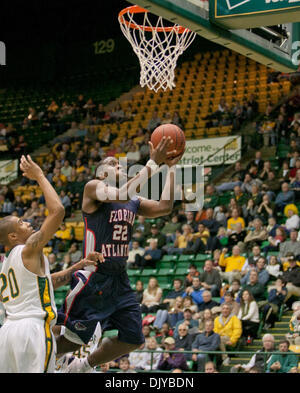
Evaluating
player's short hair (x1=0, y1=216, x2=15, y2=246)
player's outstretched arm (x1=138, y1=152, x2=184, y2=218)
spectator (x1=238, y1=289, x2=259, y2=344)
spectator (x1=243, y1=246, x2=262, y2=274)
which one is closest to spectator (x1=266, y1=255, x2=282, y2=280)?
spectator (x1=243, y1=246, x2=262, y2=274)

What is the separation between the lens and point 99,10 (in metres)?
24.7

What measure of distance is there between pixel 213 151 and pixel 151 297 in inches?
203

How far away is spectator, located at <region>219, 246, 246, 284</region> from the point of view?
1172 centimetres

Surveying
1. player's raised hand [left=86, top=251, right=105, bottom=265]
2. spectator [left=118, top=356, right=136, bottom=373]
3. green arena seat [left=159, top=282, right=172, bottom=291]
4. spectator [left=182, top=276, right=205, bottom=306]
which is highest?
player's raised hand [left=86, top=251, right=105, bottom=265]

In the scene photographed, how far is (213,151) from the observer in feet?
53.8

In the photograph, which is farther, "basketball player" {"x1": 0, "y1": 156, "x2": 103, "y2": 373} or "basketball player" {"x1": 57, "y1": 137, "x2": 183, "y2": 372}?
"basketball player" {"x1": 57, "y1": 137, "x2": 183, "y2": 372}

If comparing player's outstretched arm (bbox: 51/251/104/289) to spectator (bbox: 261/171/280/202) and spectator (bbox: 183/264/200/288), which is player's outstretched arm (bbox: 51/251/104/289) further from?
spectator (bbox: 261/171/280/202)

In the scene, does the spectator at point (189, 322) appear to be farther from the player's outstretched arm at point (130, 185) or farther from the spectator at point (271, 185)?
the player's outstretched arm at point (130, 185)

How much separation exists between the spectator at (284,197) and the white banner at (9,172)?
9996 mm

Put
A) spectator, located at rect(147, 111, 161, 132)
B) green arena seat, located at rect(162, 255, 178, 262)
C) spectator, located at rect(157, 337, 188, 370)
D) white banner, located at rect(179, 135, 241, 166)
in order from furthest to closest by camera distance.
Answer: spectator, located at rect(147, 111, 161, 132), white banner, located at rect(179, 135, 241, 166), green arena seat, located at rect(162, 255, 178, 262), spectator, located at rect(157, 337, 188, 370)

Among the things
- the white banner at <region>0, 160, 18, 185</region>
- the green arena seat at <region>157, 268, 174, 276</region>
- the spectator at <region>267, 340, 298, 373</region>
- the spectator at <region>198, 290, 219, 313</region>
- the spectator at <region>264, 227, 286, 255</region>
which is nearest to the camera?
the spectator at <region>267, 340, 298, 373</region>

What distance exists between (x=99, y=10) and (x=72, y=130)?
564 cm

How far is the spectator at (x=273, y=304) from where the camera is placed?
35.1ft

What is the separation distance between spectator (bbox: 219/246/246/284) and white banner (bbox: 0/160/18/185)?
10.3 metres
